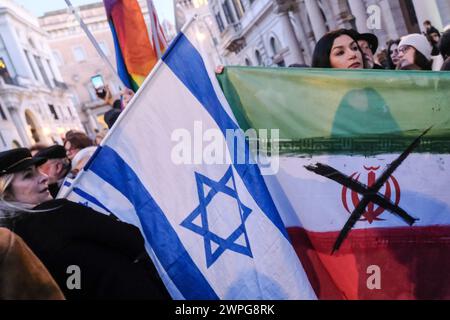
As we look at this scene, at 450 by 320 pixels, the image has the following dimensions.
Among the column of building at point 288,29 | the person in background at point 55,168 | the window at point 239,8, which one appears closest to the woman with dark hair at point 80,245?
the person in background at point 55,168

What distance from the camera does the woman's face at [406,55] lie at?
354 centimetres

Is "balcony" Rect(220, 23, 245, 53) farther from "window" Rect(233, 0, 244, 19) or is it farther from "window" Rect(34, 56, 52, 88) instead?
"window" Rect(34, 56, 52, 88)

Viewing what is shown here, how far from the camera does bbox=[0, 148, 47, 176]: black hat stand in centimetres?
205

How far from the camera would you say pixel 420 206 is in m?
2.28

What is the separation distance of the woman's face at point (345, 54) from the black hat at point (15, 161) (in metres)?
2.13

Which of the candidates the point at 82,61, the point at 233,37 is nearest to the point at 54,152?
the point at 233,37

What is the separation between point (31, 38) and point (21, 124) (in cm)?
1423

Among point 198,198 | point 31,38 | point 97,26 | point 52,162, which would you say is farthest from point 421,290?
point 97,26

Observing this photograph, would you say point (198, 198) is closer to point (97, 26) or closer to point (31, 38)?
point (31, 38)

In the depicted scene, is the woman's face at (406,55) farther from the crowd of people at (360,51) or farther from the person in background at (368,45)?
the person in background at (368,45)

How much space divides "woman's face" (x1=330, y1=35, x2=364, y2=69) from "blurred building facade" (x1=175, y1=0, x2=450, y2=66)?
6.91 feet

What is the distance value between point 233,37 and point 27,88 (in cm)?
2034

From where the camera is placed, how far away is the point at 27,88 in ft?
123

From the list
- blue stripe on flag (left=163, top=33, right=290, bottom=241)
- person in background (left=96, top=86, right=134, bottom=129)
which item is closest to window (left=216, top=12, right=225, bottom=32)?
person in background (left=96, top=86, right=134, bottom=129)
